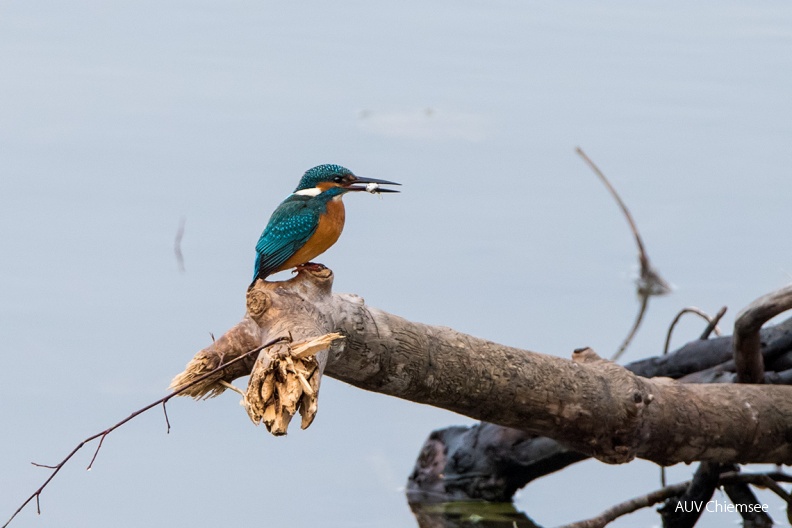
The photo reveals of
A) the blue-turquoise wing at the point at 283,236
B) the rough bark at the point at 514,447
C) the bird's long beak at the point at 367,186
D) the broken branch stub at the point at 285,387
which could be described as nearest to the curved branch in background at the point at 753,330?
the rough bark at the point at 514,447

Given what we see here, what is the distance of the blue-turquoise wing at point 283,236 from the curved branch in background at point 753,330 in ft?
4.66

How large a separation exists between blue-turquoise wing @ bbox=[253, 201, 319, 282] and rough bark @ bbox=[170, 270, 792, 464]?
0.68 feet

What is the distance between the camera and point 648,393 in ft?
11.6

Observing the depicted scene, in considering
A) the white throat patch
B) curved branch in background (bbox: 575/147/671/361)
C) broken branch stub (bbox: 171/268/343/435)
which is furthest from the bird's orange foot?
curved branch in background (bbox: 575/147/671/361)

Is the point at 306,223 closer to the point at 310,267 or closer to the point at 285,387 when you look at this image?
the point at 310,267

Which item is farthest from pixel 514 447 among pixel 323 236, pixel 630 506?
pixel 323 236

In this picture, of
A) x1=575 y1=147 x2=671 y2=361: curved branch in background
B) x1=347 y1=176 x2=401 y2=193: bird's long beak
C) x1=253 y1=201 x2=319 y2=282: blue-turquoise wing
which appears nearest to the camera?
x1=253 y1=201 x2=319 y2=282: blue-turquoise wing

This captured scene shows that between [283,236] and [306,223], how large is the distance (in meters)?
0.08

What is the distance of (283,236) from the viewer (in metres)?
3.15

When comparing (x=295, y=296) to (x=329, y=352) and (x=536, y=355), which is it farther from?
(x=536, y=355)

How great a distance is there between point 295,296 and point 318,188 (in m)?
0.63

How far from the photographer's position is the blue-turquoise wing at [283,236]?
314cm

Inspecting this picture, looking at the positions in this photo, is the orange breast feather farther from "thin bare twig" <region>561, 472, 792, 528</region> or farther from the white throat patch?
"thin bare twig" <region>561, 472, 792, 528</region>

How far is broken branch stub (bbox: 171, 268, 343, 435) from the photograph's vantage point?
2.33 meters
